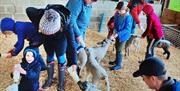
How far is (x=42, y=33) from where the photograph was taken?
5.67 ft

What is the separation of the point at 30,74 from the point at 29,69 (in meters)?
0.03

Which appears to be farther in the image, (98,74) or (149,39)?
(149,39)

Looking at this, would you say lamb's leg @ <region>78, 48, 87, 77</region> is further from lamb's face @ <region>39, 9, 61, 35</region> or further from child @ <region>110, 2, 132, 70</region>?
child @ <region>110, 2, 132, 70</region>

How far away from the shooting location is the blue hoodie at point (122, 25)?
2715 mm

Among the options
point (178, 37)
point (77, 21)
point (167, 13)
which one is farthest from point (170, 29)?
point (77, 21)

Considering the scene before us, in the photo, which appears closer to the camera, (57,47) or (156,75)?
(156,75)

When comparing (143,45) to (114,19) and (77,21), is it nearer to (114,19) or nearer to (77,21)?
(114,19)

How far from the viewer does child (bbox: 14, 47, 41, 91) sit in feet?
5.46

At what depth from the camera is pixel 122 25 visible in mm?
2740

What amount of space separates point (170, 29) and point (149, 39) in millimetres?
1223

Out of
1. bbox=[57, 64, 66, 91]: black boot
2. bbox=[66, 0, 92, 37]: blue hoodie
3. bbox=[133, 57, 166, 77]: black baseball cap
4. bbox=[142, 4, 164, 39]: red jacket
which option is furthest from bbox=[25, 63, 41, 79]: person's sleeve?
bbox=[142, 4, 164, 39]: red jacket

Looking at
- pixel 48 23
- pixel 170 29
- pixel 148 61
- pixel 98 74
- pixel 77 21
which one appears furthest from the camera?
pixel 170 29

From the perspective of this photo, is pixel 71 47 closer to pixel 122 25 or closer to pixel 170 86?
pixel 170 86

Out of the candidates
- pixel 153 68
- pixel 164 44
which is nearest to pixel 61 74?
pixel 153 68
